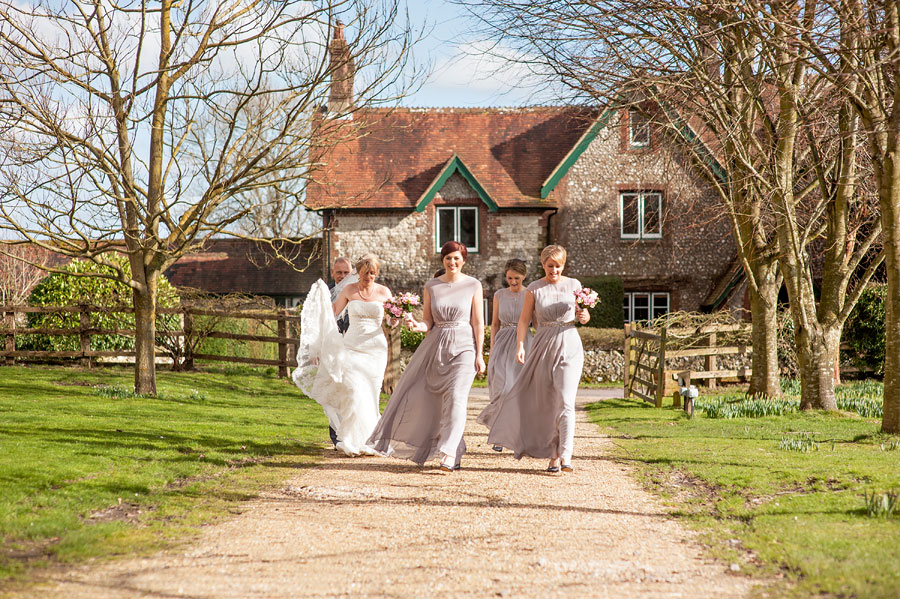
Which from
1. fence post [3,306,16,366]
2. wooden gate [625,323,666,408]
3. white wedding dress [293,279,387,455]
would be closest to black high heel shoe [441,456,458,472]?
white wedding dress [293,279,387,455]

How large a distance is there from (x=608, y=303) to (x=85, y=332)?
15147 millimetres

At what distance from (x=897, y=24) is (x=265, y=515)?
698 cm

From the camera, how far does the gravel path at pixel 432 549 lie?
4164 mm

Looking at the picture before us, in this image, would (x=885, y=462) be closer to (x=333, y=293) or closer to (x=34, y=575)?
(x=333, y=293)

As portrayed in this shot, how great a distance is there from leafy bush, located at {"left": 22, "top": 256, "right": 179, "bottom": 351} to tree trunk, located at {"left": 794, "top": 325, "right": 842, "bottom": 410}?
13.7 meters

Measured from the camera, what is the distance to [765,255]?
1391cm

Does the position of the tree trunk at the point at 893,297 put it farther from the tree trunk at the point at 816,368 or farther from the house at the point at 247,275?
the house at the point at 247,275

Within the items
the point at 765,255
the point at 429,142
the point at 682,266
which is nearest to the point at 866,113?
the point at 765,255

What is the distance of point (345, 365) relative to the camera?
8969 mm

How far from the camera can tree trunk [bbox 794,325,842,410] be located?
39.2ft

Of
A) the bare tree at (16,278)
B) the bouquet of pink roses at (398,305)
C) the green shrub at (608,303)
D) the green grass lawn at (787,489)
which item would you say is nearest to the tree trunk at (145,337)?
the bouquet of pink roses at (398,305)

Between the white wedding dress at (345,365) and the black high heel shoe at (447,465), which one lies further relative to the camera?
the white wedding dress at (345,365)

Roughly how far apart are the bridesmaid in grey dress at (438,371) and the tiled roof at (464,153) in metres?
17.8

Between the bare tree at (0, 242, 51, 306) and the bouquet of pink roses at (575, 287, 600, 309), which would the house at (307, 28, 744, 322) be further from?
the bouquet of pink roses at (575, 287, 600, 309)
